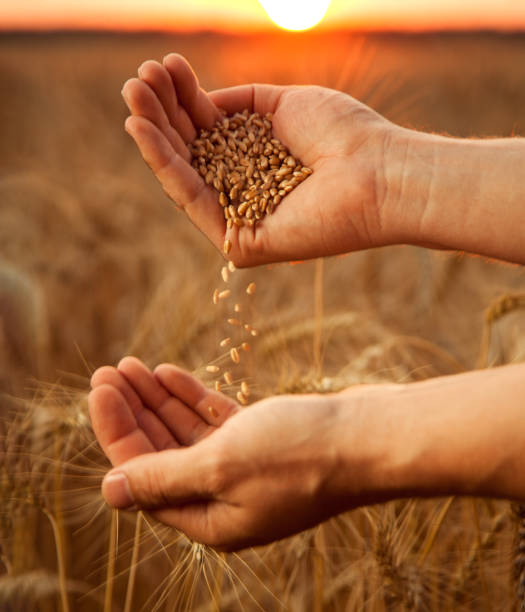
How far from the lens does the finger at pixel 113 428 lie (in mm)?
1107

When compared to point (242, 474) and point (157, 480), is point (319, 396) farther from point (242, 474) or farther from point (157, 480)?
point (157, 480)

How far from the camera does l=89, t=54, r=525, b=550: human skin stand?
3.08 feet

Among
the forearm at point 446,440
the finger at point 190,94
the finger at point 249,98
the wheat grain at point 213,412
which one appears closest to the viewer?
the forearm at point 446,440

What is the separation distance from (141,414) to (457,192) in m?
0.85

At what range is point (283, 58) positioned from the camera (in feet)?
32.5

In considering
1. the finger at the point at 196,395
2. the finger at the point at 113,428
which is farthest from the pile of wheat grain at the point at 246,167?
the finger at the point at 113,428

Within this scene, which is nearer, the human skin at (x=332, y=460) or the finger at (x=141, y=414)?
the human skin at (x=332, y=460)

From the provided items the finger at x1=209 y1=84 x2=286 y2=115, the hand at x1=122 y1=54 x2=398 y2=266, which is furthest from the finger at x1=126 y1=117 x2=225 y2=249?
the finger at x1=209 y1=84 x2=286 y2=115

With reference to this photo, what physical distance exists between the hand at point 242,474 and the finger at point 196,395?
6.9 inches

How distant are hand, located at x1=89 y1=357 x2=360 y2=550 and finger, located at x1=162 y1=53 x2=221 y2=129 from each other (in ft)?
2.75

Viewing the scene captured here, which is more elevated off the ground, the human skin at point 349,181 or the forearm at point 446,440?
the human skin at point 349,181

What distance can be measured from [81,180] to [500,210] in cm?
387

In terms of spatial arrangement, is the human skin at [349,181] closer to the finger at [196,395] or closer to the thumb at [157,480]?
the finger at [196,395]

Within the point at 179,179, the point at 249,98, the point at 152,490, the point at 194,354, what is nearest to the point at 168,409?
the point at 152,490
